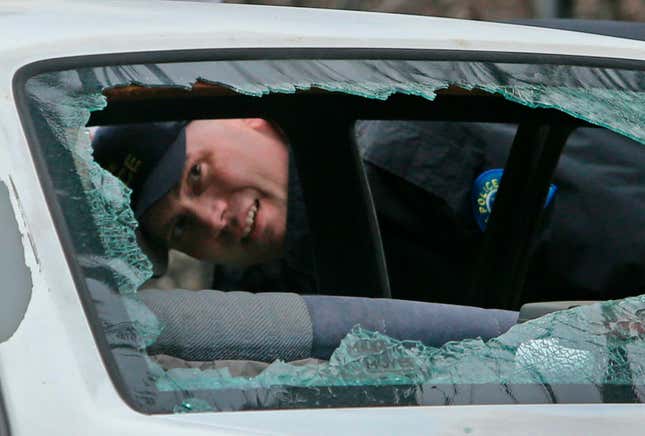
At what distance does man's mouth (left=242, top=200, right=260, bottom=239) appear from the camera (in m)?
3.85

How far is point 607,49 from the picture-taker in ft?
7.02

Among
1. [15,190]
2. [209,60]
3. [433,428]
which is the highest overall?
[209,60]

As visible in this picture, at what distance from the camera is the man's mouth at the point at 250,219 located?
3846 mm

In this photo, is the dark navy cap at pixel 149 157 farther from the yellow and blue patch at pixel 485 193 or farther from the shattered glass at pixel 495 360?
the shattered glass at pixel 495 360

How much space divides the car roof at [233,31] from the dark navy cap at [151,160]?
1.29 metres

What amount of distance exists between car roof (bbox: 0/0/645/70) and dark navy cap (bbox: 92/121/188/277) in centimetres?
129

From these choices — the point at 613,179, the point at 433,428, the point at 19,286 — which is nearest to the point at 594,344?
the point at 433,428

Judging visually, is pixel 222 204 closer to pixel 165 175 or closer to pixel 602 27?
pixel 165 175

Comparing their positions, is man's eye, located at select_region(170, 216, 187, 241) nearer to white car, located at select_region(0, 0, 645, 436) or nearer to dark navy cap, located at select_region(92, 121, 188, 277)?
dark navy cap, located at select_region(92, 121, 188, 277)

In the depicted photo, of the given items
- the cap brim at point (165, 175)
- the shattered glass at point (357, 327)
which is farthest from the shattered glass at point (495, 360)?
the cap brim at point (165, 175)

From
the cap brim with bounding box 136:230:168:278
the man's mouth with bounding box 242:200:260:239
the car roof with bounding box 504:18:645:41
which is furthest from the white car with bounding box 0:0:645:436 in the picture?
the man's mouth with bounding box 242:200:260:239

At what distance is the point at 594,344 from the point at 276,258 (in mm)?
1983

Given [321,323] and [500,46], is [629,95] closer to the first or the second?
[500,46]

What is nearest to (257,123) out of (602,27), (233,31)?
(602,27)
